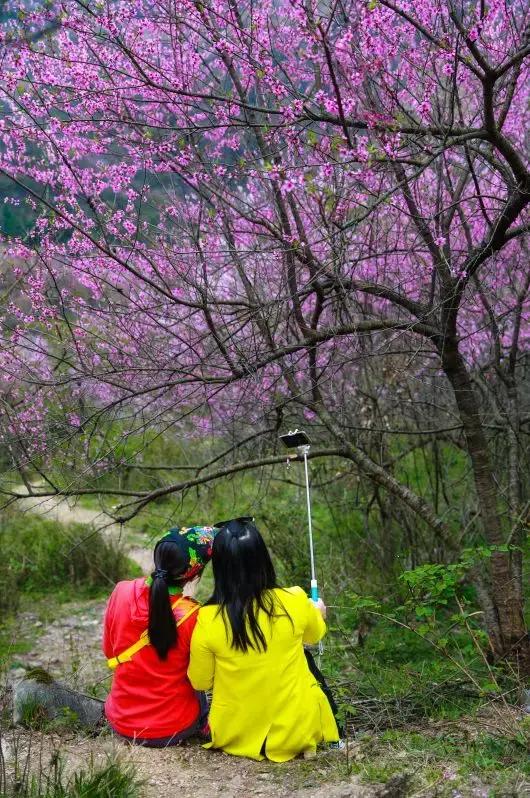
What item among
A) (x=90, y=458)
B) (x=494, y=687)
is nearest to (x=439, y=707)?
(x=494, y=687)

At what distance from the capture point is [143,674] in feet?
10.5

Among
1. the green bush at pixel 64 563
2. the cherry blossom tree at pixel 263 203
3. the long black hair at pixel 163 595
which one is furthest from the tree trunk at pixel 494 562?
the green bush at pixel 64 563

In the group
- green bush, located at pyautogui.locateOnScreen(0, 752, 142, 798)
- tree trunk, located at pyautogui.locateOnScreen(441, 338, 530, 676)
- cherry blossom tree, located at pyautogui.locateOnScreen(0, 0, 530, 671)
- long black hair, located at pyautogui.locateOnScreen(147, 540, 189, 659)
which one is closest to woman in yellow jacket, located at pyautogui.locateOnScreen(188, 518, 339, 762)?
long black hair, located at pyautogui.locateOnScreen(147, 540, 189, 659)

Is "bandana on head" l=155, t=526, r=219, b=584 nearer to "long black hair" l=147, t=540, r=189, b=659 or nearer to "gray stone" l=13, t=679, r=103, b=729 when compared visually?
"long black hair" l=147, t=540, r=189, b=659

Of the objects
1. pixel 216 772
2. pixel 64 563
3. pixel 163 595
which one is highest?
pixel 64 563

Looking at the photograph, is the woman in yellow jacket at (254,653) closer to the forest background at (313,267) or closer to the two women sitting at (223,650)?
the two women sitting at (223,650)

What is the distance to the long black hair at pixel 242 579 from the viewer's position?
2889 mm

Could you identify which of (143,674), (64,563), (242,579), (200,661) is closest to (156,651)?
(143,674)

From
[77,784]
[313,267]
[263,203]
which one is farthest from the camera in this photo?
[263,203]

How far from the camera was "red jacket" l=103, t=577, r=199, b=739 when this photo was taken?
318cm

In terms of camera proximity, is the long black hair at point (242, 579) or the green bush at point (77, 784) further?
the long black hair at point (242, 579)

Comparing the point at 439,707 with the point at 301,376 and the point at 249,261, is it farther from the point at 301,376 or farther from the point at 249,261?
the point at 249,261

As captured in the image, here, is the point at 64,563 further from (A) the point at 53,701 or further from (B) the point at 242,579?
(B) the point at 242,579

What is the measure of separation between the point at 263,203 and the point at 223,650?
3.28m
